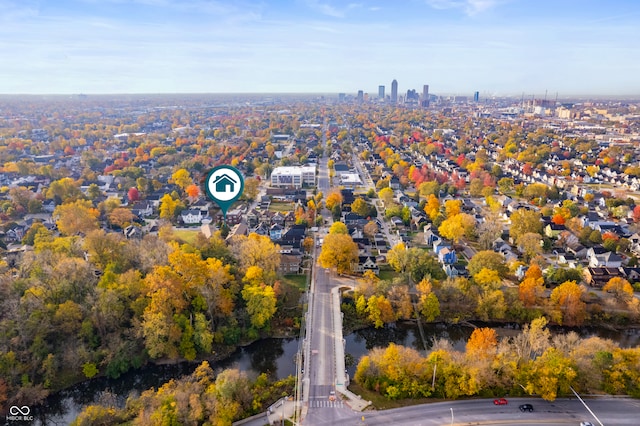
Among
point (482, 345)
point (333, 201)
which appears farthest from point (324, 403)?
point (333, 201)

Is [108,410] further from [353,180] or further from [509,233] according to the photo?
[353,180]

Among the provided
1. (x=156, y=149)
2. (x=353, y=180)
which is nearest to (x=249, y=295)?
(x=353, y=180)

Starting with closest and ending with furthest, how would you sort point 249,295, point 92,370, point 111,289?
1. point 92,370
2. point 111,289
3. point 249,295

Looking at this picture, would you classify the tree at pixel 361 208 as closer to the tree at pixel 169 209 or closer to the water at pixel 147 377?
the tree at pixel 169 209

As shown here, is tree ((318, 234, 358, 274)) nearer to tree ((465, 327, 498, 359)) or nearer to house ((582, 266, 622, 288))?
tree ((465, 327, 498, 359))

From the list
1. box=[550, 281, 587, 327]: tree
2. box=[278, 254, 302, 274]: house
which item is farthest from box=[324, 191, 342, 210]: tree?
box=[550, 281, 587, 327]: tree

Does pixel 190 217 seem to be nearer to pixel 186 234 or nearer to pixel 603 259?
pixel 186 234

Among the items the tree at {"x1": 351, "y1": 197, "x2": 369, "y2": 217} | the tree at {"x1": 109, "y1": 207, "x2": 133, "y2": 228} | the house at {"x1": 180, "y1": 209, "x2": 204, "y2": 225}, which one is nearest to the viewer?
the tree at {"x1": 109, "y1": 207, "x2": 133, "y2": 228}
